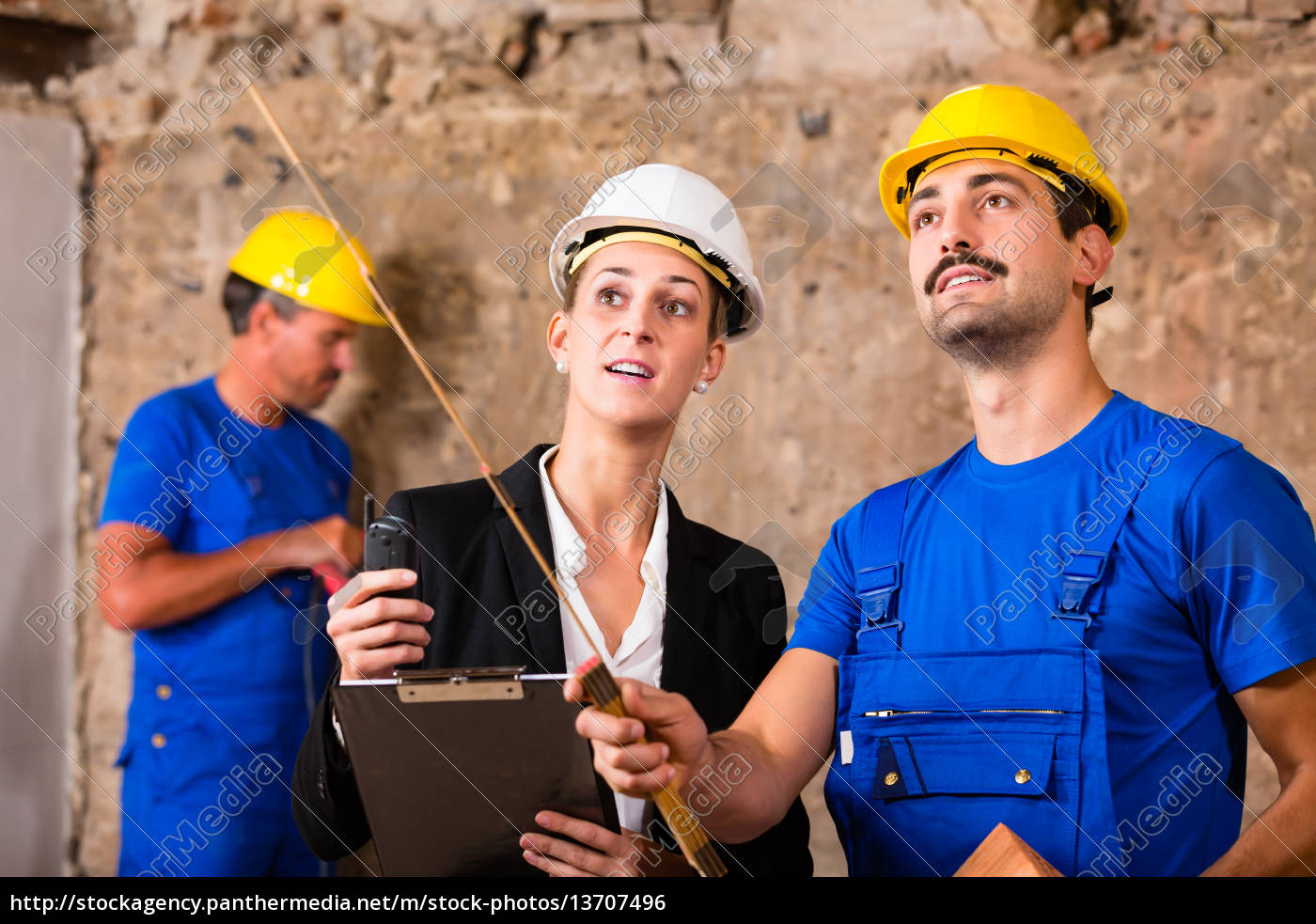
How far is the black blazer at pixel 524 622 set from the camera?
6.39ft

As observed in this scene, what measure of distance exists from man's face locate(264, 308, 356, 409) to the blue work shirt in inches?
8.9

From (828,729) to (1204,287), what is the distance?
243 cm

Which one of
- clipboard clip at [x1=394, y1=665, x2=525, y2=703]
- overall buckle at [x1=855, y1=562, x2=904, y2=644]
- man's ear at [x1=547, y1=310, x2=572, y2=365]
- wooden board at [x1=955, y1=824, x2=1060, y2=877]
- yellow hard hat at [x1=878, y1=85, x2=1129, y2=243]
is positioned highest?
yellow hard hat at [x1=878, y1=85, x2=1129, y2=243]

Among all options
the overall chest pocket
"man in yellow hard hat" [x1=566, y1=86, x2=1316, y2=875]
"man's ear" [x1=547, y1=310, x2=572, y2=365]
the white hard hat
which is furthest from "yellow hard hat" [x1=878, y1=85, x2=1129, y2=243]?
the overall chest pocket

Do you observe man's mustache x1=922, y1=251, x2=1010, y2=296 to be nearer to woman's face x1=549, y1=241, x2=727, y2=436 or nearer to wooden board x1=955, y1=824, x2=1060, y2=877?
woman's face x1=549, y1=241, x2=727, y2=436

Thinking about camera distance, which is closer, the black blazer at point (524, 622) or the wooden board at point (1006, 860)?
the wooden board at point (1006, 860)

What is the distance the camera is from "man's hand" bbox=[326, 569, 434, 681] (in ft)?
5.55

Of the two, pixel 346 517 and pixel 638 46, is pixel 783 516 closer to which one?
pixel 346 517

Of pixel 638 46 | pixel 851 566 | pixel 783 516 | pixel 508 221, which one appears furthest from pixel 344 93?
pixel 851 566

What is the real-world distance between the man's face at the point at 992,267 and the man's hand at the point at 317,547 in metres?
2.05

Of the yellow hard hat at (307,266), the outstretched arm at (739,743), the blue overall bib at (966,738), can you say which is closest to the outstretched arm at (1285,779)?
the blue overall bib at (966,738)

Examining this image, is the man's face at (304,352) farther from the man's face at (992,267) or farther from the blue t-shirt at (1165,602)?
the blue t-shirt at (1165,602)

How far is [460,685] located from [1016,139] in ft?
4.61

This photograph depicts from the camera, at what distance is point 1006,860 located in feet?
4.23
